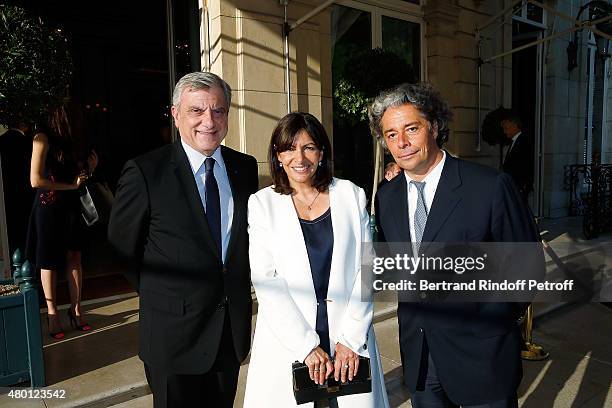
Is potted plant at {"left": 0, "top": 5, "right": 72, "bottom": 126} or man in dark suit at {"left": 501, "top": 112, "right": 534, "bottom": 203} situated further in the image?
man in dark suit at {"left": 501, "top": 112, "right": 534, "bottom": 203}

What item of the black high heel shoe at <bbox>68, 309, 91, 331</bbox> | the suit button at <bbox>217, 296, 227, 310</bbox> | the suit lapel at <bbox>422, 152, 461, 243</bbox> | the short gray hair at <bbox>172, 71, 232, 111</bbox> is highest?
the short gray hair at <bbox>172, 71, 232, 111</bbox>

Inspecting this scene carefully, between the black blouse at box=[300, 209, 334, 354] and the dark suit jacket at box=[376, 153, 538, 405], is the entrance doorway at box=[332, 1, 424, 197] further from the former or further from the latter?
the dark suit jacket at box=[376, 153, 538, 405]

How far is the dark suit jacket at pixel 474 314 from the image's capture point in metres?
2.06

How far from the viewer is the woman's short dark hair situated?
7.43 feet

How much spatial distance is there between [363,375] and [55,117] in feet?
15.1

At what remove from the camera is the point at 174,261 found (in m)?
2.16

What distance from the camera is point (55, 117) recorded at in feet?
16.9

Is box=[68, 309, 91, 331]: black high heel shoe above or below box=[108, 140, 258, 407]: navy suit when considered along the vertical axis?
below

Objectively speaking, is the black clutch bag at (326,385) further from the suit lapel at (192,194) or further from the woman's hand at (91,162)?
the woman's hand at (91,162)

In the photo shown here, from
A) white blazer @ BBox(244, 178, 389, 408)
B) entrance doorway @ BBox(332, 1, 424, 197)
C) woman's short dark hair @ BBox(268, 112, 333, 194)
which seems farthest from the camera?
entrance doorway @ BBox(332, 1, 424, 197)

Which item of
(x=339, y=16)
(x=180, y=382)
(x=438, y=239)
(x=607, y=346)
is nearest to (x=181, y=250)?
(x=180, y=382)

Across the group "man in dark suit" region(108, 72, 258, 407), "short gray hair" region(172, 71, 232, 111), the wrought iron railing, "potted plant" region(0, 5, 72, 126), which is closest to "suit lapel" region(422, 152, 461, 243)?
"man in dark suit" region(108, 72, 258, 407)

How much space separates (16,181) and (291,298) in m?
5.45

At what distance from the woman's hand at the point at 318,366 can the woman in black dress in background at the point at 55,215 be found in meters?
3.15
